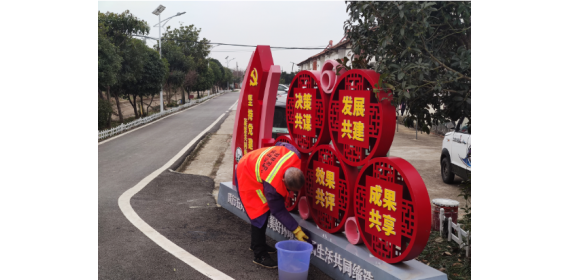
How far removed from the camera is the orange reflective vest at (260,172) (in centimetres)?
509

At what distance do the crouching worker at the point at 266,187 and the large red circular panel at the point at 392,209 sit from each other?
760mm

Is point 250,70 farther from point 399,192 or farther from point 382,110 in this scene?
point 399,192

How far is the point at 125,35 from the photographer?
71.7ft

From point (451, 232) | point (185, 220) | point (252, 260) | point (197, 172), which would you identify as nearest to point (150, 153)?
point (197, 172)

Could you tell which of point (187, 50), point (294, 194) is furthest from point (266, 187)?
point (187, 50)

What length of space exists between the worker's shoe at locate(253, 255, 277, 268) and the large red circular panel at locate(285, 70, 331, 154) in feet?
4.89

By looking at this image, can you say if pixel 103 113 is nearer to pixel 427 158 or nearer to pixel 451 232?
pixel 427 158

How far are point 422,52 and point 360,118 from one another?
1029 mm

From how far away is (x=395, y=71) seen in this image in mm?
4355

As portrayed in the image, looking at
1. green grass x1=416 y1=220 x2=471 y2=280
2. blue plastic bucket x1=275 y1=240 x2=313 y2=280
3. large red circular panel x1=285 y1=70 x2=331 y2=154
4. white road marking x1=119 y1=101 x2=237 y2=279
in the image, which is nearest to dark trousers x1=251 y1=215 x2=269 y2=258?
white road marking x1=119 y1=101 x2=237 y2=279

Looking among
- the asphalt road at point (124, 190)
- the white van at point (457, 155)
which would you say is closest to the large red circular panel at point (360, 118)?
the asphalt road at point (124, 190)

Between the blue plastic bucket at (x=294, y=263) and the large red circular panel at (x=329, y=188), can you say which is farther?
the large red circular panel at (x=329, y=188)

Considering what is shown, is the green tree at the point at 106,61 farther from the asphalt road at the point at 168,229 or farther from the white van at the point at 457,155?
the white van at the point at 457,155

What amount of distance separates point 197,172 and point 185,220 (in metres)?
4.67
